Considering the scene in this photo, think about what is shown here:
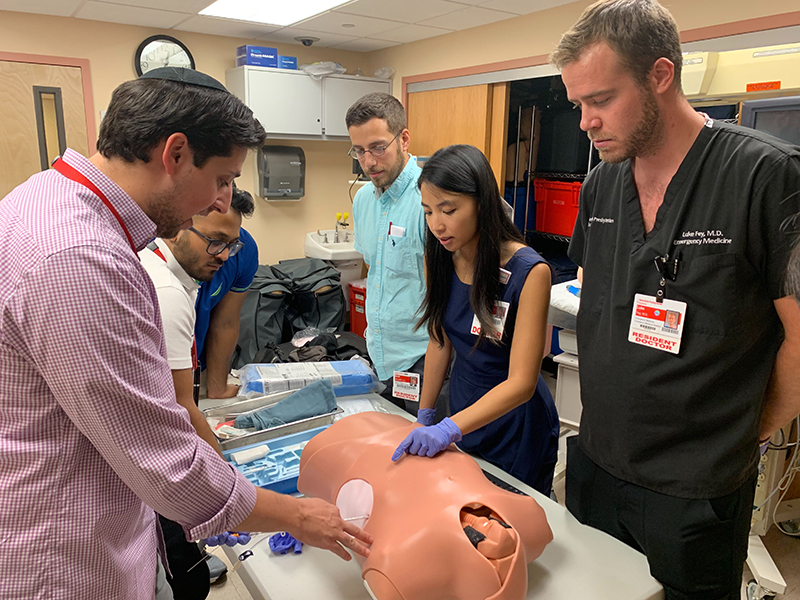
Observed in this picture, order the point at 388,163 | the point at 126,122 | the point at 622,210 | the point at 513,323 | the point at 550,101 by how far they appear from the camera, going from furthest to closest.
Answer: the point at 550,101 → the point at 388,163 → the point at 513,323 → the point at 622,210 → the point at 126,122

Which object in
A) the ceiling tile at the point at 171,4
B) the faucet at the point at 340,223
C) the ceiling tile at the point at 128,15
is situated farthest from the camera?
the faucet at the point at 340,223

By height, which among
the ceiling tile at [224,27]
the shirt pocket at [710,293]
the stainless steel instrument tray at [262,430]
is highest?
the ceiling tile at [224,27]

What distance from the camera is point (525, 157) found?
453 cm

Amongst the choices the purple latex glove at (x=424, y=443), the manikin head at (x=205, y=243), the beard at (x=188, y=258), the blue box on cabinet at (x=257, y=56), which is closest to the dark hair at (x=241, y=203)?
the manikin head at (x=205, y=243)

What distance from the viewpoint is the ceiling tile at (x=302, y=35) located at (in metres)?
4.47

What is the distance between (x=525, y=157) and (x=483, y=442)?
3.35 m

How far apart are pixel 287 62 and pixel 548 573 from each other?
442 centimetres

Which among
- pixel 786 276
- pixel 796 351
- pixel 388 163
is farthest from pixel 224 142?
pixel 388 163

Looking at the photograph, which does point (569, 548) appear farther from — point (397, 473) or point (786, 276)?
point (786, 276)

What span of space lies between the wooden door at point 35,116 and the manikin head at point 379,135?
9.64 ft

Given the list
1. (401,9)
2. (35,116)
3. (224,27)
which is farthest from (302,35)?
(35,116)

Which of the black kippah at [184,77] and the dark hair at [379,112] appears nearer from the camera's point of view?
the black kippah at [184,77]

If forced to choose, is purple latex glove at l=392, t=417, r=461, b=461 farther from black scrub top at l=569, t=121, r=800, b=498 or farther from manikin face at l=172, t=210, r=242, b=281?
manikin face at l=172, t=210, r=242, b=281

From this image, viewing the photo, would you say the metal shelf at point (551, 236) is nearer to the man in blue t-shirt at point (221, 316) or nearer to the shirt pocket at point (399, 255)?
the shirt pocket at point (399, 255)
